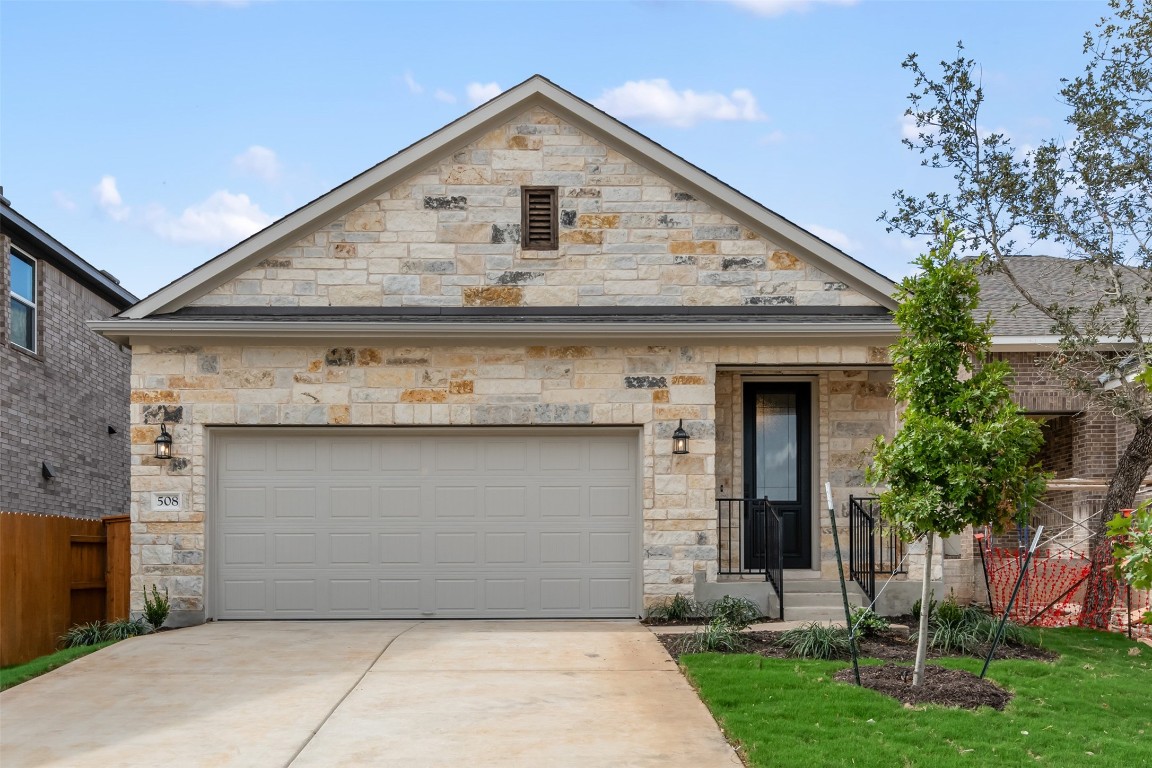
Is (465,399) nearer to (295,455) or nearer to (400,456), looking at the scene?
(400,456)

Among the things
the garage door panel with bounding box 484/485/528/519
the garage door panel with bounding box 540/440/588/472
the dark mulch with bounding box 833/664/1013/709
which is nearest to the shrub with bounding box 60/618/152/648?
the garage door panel with bounding box 484/485/528/519

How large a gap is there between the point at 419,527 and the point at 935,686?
6.16 metres

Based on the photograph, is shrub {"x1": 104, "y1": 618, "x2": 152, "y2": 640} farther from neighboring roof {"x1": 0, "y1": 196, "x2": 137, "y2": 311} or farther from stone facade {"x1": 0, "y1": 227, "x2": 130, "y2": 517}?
neighboring roof {"x1": 0, "y1": 196, "x2": 137, "y2": 311}

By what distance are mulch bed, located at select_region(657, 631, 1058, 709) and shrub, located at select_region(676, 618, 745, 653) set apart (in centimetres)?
10

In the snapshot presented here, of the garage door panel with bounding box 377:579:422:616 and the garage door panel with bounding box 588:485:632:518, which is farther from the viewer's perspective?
the garage door panel with bounding box 588:485:632:518

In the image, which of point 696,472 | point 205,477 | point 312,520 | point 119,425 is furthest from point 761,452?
point 119,425

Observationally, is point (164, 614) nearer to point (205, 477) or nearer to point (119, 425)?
point (205, 477)

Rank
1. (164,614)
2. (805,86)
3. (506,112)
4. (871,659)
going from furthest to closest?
1. (805,86)
2. (506,112)
3. (164,614)
4. (871,659)

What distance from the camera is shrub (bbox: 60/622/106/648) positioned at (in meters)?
11.9

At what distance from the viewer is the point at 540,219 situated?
42.7 ft

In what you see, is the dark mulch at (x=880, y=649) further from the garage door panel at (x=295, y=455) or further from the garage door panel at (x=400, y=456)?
the garage door panel at (x=295, y=455)

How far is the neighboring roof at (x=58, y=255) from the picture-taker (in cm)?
1507

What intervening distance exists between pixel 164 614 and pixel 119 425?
890 centimetres

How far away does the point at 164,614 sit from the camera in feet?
39.6
